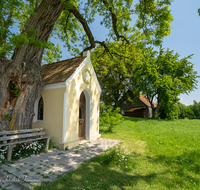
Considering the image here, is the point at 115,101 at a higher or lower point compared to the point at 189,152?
higher

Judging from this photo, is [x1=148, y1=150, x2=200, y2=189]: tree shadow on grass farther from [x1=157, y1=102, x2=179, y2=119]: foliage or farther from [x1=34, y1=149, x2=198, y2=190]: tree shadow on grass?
[x1=157, y1=102, x2=179, y2=119]: foliage

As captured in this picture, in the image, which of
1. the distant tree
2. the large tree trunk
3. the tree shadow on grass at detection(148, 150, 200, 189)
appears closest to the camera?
the tree shadow on grass at detection(148, 150, 200, 189)

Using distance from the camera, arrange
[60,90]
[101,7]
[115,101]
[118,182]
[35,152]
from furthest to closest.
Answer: [115,101]
[101,7]
[60,90]
[35,152]
[118,182]

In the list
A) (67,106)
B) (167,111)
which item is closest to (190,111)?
(167,111)

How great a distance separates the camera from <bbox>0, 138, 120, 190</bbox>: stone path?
4098 millimetres

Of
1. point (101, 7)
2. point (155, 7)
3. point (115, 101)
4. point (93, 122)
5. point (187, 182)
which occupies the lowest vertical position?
point (187, 182)

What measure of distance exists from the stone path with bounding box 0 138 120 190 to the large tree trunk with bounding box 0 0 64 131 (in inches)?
85.2

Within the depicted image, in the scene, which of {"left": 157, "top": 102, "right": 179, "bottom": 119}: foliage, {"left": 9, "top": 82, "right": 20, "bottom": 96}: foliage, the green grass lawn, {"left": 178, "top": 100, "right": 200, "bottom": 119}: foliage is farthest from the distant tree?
→ {"left": 9, "top": 82, "right": 20, "bottom": 96}: foliage

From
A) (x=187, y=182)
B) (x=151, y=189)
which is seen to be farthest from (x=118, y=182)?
(x=187, y=182)

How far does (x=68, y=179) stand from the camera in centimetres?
428

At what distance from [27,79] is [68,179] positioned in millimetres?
5066

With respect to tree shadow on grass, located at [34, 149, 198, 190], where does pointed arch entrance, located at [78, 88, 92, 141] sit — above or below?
above

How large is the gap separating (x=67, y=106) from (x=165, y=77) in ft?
62.9

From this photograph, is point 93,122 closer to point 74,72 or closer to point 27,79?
point 74,72
